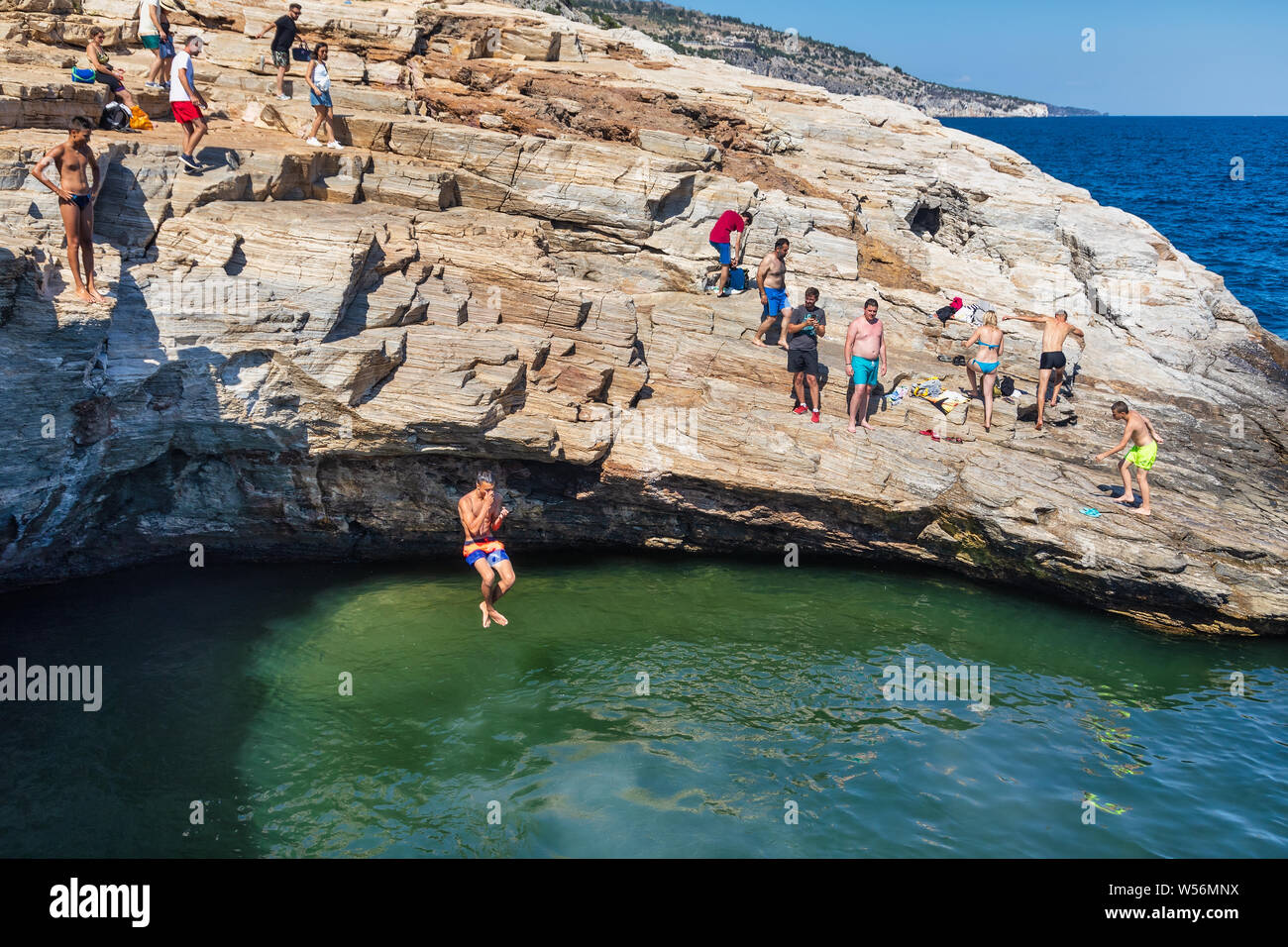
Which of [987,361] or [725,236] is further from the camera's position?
[725,236]

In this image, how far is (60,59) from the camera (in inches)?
771

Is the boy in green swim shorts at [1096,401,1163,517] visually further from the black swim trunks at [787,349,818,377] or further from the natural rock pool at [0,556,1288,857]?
the black swim trunks at [787,349,818,377]

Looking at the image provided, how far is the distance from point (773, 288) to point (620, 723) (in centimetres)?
991

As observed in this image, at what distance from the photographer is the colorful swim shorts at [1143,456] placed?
15.8 m

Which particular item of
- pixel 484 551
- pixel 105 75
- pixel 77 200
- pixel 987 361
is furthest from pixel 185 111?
pixel 987 361

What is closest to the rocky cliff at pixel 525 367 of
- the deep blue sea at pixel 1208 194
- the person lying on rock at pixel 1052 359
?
the person lying on rock at pixel 1052 359

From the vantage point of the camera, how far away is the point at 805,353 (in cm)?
1689

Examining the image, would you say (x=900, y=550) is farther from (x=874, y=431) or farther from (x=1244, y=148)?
(x=1244, y=148)

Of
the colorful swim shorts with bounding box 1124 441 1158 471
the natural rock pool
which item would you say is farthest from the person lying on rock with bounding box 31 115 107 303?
the colorful swim shorts with bounding box 1124 441 1158 471

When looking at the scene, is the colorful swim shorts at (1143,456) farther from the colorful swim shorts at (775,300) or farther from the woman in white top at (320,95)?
the woman in white top at (320,95)

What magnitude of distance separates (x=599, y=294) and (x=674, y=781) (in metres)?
10.1

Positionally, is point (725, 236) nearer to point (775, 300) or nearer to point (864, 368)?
point (775, 300)

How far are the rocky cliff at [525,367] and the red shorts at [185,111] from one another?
833mm

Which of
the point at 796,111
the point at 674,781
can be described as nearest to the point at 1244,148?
the point at 796,111
